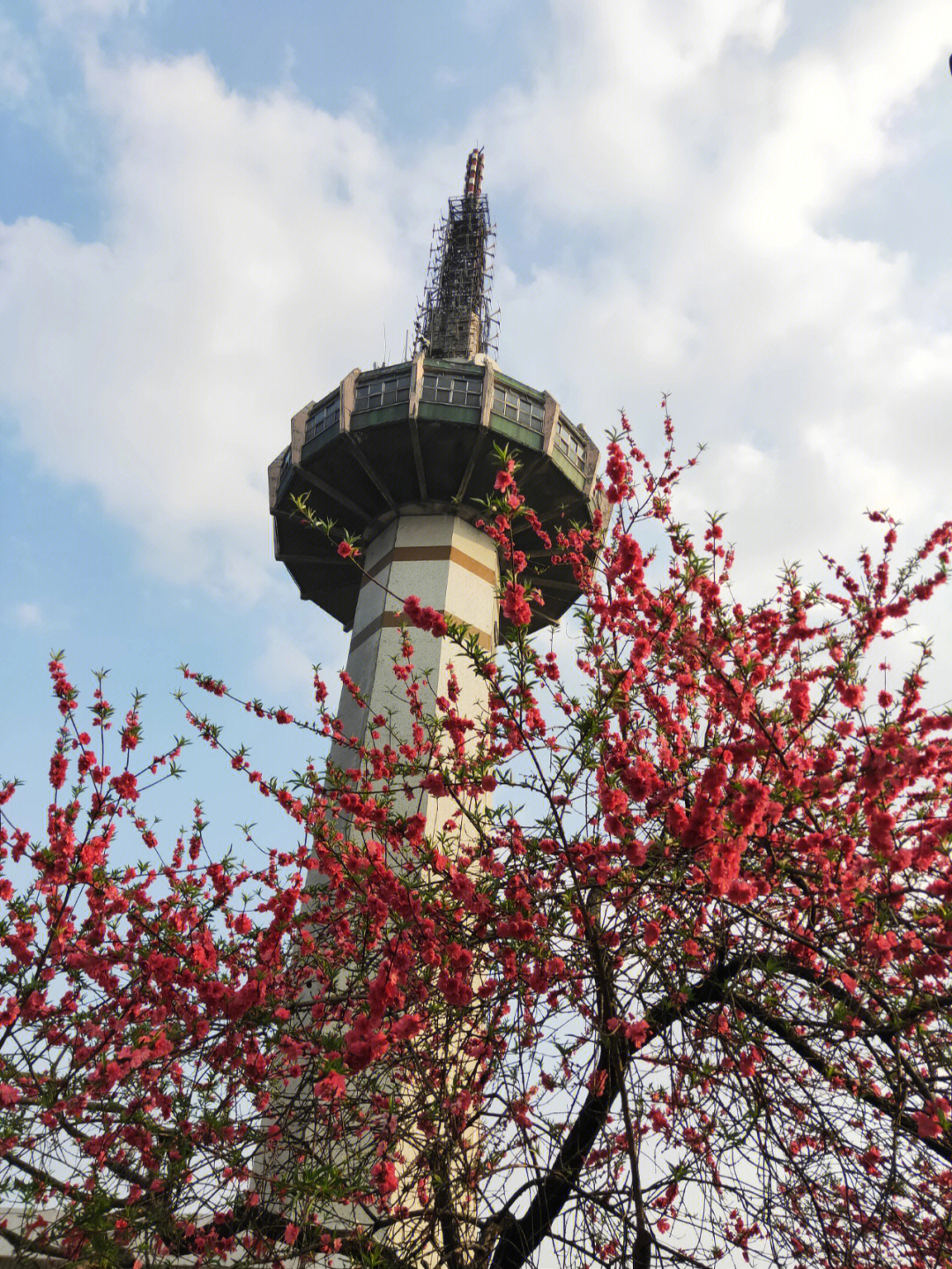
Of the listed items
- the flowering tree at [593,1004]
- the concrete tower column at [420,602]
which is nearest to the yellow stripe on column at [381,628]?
Answer: the concrete tower column at [420,602]

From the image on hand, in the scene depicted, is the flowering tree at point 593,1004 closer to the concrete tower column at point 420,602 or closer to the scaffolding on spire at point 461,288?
the concrete tower column at point 420,602

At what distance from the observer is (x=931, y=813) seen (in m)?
5.92

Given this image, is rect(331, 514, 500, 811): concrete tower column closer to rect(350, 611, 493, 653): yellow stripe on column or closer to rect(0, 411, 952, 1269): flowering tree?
rect(350, 611, 493, 653): yellow stripe on column

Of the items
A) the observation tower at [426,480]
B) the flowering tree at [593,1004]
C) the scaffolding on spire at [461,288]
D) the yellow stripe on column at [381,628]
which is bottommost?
the flowering tree at [593,1004]

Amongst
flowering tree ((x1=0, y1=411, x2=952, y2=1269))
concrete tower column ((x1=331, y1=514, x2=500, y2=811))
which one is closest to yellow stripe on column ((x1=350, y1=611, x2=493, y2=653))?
concrete tower column ((x1=331, y1=514, x2=500, y2=811))

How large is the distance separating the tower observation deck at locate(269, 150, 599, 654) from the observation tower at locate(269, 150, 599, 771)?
23mm

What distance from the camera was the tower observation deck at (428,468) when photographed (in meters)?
15.5

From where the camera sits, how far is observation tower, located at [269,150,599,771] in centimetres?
1507

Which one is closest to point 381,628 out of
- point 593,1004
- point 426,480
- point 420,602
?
point 420,602

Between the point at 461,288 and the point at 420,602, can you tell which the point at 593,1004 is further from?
the point at 461,288

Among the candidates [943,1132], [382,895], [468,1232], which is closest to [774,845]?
[943,1132]

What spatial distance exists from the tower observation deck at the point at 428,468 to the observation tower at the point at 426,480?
23 mm

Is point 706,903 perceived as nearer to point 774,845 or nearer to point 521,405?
point 774,845

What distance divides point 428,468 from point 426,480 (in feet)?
0.70
